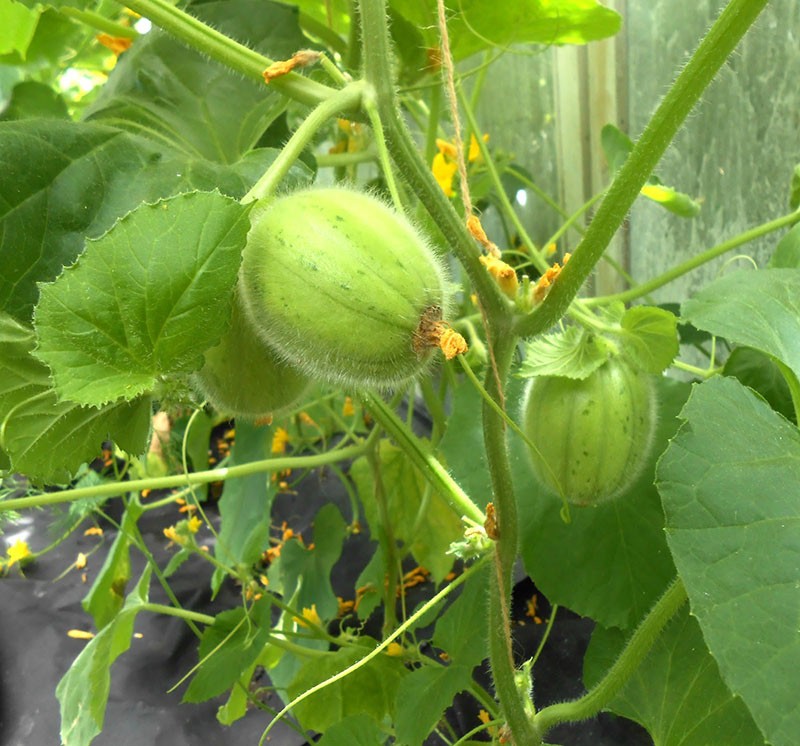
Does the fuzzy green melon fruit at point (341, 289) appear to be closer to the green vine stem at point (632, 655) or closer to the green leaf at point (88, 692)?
the green vine stem at point (632, 655)

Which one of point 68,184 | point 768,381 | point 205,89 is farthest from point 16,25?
point 768,381

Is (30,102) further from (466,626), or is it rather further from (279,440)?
(279,440)

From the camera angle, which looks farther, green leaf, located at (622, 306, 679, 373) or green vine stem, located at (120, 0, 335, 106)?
green leaf, located at (622, 306, 679, 373)

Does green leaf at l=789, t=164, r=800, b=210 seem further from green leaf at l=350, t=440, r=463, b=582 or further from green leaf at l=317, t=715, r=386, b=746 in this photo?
green leaf at l=317, t=715, r=386, b=746

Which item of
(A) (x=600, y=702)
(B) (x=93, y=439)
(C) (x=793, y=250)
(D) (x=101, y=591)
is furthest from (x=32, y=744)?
(C) (x=793, y=250)

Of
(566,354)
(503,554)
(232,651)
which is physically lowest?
(232,651)

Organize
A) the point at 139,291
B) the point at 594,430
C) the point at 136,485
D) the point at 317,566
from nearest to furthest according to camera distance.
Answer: the point at 139,291, the point at 594,430, the point at 136,485, the point at 317,566

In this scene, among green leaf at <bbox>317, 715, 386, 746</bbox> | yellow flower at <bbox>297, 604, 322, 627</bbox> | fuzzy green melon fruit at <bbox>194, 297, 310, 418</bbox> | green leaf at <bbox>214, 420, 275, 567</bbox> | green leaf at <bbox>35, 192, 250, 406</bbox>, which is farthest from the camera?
green leaf at <bbox>214, 420, 275, 567</bbox>

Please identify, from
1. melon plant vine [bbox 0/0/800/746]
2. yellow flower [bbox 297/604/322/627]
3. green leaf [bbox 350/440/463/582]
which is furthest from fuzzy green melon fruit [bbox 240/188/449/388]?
yellow flower [bbox 297/604/322/627]
